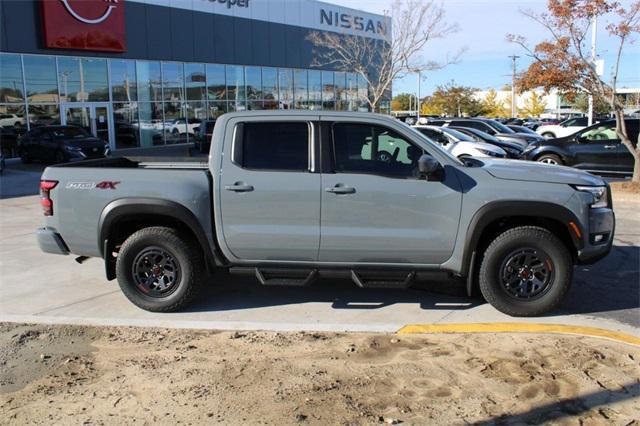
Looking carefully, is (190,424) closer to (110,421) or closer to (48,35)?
(110,421)

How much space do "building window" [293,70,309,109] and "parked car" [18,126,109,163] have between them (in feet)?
58.0

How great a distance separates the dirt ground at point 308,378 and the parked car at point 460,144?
11.4 m

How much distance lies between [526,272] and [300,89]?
34769 mm

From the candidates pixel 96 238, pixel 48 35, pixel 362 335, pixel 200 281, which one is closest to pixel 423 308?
pixel 362 335

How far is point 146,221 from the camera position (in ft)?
19.0

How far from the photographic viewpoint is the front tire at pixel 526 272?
529 cm

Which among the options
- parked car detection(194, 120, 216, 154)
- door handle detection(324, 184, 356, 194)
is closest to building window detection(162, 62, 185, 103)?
parked car detection(194, 120, 216, 154)

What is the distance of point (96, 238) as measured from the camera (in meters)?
5.67

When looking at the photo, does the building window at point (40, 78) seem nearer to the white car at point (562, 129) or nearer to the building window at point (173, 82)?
the building window at point (173, 82)

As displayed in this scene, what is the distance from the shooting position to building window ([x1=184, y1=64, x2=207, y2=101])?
105 ft

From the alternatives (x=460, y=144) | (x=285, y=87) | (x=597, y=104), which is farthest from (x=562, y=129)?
(x=285, y=87)

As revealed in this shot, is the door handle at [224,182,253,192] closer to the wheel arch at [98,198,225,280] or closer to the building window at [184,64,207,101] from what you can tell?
the wheel arch at [98,198,225,280]

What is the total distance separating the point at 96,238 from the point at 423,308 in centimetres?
321

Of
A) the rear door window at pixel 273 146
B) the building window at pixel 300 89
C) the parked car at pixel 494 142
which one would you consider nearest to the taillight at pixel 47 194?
the rear door window at pixel 273 146
